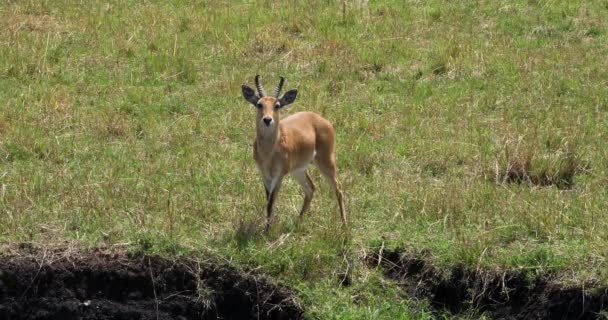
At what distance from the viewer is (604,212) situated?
10562 millimetres

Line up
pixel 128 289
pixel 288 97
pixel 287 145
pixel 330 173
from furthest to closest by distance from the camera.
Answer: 1. pixel 330 173
2. pixel 288 97
3. pixel 287 145
4. pixel 128 289

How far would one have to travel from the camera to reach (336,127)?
516 inches

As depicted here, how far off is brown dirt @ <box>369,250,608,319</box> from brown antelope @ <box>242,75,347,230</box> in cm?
72

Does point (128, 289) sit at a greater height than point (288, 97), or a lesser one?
lesser

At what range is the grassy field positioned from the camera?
33.4ft

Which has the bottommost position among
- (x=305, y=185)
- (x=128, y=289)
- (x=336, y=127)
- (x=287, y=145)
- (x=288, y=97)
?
(x=128, y=289)

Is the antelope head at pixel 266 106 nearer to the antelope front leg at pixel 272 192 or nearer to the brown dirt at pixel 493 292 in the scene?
the antelope front leg at pixel 272 192

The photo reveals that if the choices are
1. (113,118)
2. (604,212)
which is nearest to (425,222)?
(604,212)

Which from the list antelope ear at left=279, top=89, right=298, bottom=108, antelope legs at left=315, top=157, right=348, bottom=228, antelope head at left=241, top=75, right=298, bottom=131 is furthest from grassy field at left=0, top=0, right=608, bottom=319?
antelope ear at left=279, top=89, right=298, bottom=108

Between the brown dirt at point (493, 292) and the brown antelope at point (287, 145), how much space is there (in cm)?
72

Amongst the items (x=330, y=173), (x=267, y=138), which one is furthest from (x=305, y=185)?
(x=267, y=138)

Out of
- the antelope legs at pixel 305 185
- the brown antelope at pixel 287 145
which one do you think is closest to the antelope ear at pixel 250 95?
the brown antelope at pixel 287 145

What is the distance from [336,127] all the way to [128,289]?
3.79m

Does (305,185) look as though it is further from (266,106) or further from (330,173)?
(266,106)
